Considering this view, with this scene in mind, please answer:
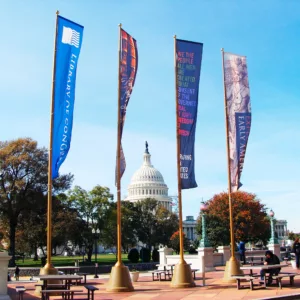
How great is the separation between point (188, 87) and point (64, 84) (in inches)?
199

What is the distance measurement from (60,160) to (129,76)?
4365 mm

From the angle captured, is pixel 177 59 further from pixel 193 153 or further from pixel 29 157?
pixel 29 157

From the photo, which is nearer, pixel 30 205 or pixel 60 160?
pixel 60 160

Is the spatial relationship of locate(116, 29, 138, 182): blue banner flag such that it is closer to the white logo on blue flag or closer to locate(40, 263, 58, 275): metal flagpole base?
the white logo on blue flag

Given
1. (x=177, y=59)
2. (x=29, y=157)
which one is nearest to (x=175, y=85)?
(x=177, y=59)

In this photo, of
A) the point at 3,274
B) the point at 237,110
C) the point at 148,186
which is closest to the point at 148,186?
the point at 148,186

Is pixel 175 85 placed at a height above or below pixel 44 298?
above

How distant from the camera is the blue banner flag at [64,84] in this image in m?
18.5

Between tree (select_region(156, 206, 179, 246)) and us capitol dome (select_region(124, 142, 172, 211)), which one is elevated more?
us capitol dome (select_region(124, 142, 172, 211))

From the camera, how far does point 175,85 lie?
19.9 metres

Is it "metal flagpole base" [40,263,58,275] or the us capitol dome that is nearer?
"metal flagpole base" [40,263,58,275]

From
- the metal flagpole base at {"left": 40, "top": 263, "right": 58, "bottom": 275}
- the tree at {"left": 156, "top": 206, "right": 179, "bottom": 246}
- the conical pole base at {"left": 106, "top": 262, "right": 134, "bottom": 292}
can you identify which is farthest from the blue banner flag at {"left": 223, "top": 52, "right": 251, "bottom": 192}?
the tree at {"left": 156, "top": 206, "right": 179, "bottom": 246}

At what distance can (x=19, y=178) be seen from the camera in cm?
5084

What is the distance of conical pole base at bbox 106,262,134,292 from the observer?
17972 mm
